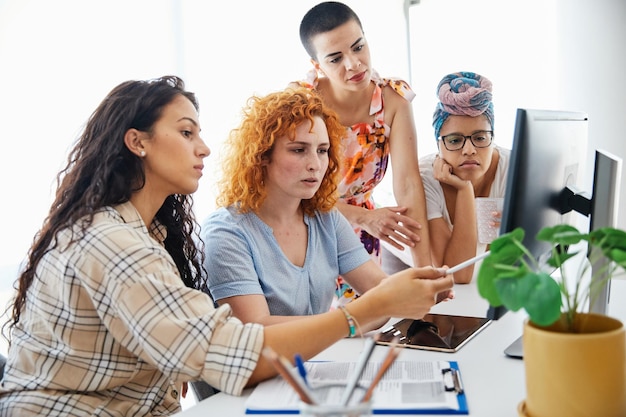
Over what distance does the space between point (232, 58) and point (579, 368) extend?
2816 mm

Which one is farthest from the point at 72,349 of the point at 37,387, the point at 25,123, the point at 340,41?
the point at 25,123

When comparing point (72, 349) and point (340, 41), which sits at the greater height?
point (340, 41)

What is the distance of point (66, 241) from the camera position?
1197mm

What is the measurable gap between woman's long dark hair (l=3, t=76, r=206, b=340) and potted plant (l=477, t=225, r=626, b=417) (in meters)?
0.73

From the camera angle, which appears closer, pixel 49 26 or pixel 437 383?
pixel 437 383

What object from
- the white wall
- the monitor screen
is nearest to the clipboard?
the monitor screen

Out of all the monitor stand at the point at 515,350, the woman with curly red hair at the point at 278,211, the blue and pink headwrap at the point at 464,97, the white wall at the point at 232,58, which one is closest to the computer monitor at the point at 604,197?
the monitor stand at the point at 515,350

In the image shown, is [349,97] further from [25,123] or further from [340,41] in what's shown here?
[25,123]

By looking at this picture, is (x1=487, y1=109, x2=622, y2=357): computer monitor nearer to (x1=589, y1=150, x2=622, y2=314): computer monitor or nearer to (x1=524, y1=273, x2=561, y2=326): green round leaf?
(x1=589, y1=150, x2=622, y2=314): computer monitor

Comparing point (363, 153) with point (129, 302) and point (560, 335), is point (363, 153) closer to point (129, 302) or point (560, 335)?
point (129, 302)

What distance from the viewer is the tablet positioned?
1.41 m

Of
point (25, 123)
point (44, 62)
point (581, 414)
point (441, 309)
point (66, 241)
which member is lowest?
point (441, 309)

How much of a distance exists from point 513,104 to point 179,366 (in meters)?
3.57

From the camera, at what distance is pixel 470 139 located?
2168 millimetres
